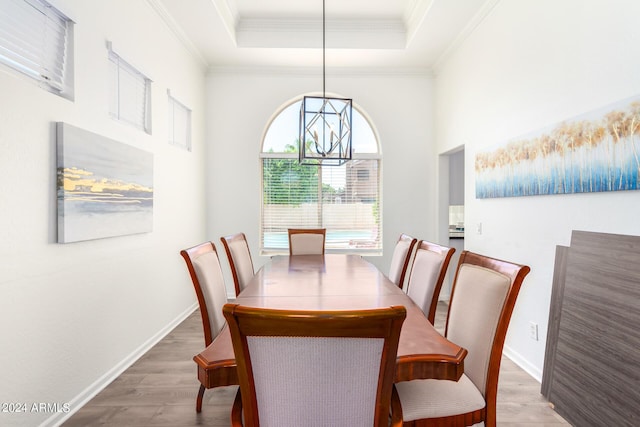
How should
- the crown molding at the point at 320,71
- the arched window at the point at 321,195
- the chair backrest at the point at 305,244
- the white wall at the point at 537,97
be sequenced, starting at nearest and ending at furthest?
the white wall at the point at 537,97 → the chair backrest at the point at 305,244 → the crown molding at the point at 320,71 → the arched window at the point at 321,195

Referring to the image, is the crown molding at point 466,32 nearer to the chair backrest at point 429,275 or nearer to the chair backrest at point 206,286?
the chair backrest at point 429,275

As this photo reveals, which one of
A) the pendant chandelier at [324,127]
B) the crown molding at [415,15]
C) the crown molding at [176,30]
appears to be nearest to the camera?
the pendant chandelier at [324,127]

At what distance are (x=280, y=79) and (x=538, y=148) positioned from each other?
10.9 ft

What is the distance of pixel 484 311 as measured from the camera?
1.39m

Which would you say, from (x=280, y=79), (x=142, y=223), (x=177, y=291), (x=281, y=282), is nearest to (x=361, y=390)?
(x=281, y=282)

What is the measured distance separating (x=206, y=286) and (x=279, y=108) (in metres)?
3.48

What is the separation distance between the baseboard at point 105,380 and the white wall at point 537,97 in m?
2.98

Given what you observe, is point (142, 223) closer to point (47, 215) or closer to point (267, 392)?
point (47, 215)

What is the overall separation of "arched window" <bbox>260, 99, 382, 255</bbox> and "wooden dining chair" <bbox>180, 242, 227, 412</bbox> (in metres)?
2.83

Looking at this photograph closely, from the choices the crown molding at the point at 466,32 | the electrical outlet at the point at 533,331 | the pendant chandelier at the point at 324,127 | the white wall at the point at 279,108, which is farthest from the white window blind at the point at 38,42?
the electrical outlet at the point at 533,331

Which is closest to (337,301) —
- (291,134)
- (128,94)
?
(128,94)

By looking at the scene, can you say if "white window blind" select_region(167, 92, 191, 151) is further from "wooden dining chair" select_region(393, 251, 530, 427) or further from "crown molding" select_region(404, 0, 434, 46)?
"wooden dining chair" select_region(393, 251, 530, 427)

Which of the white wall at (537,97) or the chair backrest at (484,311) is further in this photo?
the white wall at (537,97)

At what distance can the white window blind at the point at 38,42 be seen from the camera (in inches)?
67.0
